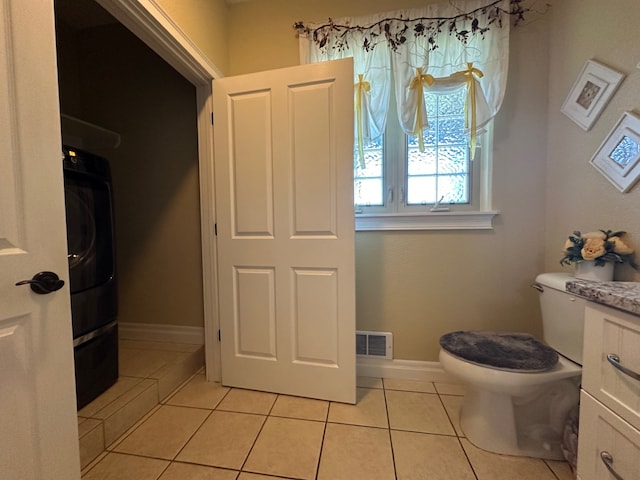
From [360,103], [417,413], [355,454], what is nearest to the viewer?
[355,454]

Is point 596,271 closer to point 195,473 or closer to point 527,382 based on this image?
point 527,382

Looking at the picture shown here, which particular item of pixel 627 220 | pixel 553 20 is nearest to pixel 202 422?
pixel 627 220

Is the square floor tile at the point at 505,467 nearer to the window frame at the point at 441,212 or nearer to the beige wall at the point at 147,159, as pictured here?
the window frame at the point at 441,212

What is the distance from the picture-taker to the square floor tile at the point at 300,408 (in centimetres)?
143

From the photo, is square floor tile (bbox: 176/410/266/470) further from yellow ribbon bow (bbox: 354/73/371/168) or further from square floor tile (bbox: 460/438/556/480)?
yellow ribbon bow (bbox: 354/73/371/168)

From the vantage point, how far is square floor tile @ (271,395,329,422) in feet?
4.68

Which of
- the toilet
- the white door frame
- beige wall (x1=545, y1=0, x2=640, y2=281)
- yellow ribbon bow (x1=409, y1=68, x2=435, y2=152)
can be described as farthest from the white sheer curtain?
the toilet

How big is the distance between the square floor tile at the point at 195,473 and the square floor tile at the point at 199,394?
387 millimetres

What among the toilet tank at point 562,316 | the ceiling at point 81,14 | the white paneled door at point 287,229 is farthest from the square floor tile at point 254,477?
the ceiling at point 81,14

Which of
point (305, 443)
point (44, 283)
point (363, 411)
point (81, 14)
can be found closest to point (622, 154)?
point (363, 411)

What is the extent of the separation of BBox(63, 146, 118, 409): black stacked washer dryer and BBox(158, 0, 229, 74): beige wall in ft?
2.71

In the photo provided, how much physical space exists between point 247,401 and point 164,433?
0.42m

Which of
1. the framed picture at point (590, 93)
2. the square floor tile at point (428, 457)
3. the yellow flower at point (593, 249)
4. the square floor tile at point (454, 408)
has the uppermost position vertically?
the framed picture at point (590, 93)

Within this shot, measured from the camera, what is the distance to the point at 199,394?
63.8 inches
